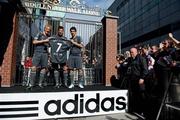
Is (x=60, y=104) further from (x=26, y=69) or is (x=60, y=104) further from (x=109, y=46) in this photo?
(x=109, y=46)

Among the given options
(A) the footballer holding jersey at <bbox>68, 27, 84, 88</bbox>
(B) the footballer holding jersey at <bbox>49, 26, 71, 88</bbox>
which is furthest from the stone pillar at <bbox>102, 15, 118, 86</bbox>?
(B) the footballer holding jersey at <bbox>49, 26, 71, 88</bbox>

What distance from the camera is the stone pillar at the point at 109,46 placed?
11516mm

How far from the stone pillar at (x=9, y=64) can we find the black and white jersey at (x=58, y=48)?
6.31 feet

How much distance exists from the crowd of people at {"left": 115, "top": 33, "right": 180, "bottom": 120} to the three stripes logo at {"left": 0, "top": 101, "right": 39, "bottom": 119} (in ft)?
9.38

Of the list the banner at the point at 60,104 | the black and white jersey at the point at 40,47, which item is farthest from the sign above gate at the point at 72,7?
the banner at the point at 60,104

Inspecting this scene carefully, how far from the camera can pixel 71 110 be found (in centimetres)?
698

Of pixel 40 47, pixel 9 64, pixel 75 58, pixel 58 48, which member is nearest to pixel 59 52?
pixel 58 48

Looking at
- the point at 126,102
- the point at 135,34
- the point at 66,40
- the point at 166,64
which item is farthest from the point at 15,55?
the point at 135,34

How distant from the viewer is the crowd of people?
643 centimetres

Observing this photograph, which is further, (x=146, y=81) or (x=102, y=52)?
(x=102, y=52)

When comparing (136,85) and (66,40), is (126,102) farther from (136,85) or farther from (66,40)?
(66,40)

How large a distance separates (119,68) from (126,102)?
3.15 metres

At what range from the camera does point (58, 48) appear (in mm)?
8711

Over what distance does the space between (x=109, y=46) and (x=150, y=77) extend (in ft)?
15.6
